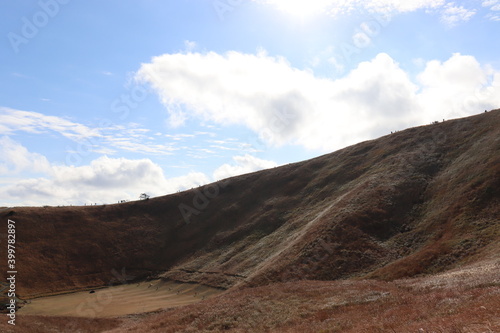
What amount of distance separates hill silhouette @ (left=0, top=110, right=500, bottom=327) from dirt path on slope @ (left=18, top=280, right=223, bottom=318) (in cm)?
326

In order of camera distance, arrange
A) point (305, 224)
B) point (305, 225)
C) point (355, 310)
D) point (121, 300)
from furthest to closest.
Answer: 1. point (305, 224)
2. point (305, 225)
3. point (121, 300)
4. point (355, 310)

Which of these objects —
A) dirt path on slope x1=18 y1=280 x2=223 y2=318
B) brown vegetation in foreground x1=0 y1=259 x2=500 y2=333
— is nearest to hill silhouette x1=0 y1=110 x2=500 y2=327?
dirt path on slope x1=18 y1=280 x2=223 y2=318

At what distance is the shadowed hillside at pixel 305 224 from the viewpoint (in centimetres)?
4378

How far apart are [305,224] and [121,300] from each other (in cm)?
3400

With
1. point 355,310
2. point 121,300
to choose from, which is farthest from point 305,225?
point 355,310

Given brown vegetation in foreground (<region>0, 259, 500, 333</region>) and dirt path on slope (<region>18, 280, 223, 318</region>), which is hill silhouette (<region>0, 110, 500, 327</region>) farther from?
brown vegetation in foreground (<region>0, 259, 500, 333</region>)

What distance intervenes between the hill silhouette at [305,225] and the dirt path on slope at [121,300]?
128 inches

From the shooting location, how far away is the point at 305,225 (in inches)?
2414

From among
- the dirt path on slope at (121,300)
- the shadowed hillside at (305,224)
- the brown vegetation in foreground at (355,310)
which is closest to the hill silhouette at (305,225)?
the shadowed hillside at (305,224)

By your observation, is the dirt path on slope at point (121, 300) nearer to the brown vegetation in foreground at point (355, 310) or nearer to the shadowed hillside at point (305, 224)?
the shadowed hillside at point (305, 224)

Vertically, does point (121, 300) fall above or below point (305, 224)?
below

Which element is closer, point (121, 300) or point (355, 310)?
point (355, 310)

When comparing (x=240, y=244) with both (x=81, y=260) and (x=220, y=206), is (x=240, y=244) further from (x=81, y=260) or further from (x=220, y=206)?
(x=81, y=260)

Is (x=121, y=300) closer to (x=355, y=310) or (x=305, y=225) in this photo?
(x=305, y=225)
